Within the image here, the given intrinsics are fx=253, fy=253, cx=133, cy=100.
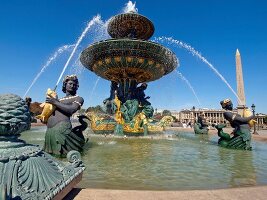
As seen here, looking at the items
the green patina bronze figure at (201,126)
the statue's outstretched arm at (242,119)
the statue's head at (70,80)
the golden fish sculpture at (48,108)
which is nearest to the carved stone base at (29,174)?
the golden fish sculpture at (48,108)

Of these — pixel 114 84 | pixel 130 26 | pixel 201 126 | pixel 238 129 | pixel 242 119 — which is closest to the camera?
pixel 242 119

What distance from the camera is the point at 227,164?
6508mm

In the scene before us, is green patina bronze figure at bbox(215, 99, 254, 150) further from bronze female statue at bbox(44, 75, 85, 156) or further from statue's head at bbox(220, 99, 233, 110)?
bronze female statue at bbox(44, 75, 85, 156)

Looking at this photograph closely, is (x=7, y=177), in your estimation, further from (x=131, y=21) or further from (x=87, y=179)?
(x=131, y=21)

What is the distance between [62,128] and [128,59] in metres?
9.46

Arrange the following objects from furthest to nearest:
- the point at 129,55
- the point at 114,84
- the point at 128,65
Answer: the point at 114,84, the point at 128,65, the point at 129,55

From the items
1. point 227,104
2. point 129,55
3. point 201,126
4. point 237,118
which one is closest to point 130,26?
point 129,55

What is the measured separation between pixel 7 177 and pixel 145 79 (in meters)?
16.2

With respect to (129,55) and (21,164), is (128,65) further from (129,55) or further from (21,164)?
(21,164)

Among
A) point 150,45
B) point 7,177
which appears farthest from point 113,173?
point 150,45

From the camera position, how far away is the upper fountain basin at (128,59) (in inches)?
593

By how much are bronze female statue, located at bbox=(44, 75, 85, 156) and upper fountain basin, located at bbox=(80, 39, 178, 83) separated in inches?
333

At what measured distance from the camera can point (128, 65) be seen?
52.1 ft

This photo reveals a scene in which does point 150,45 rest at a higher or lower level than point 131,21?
lower
